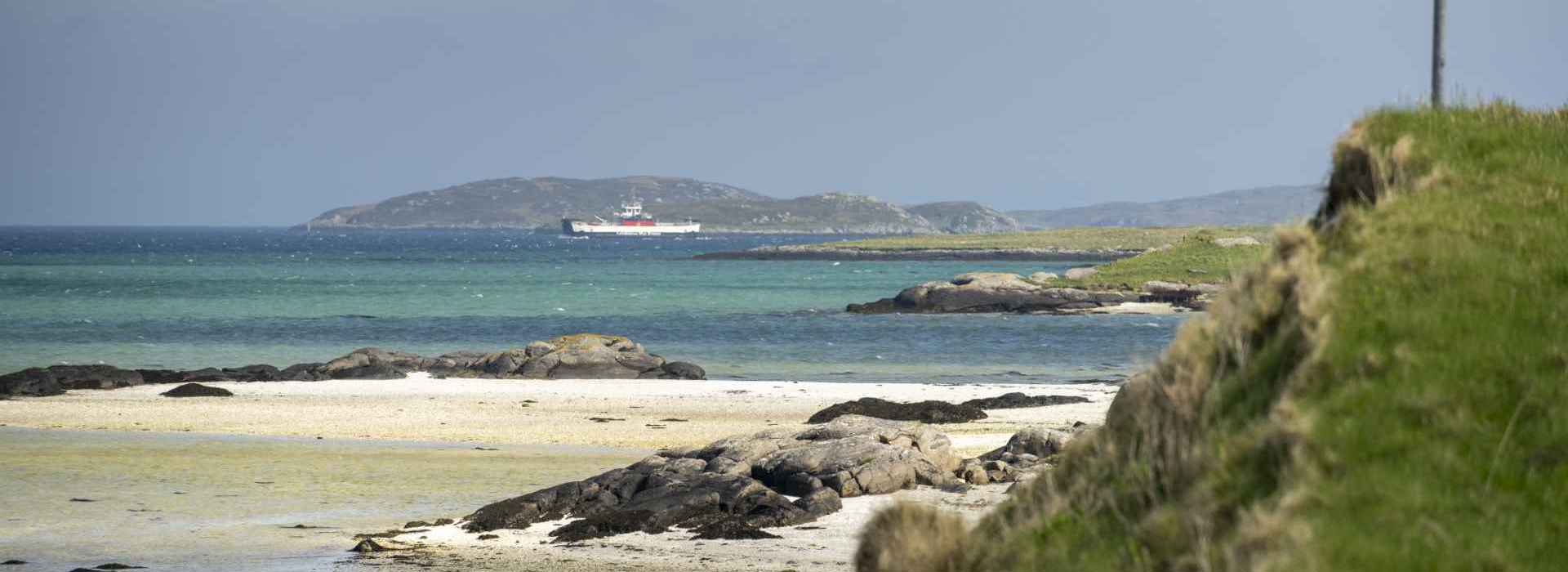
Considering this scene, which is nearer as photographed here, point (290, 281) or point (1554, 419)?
point (1554, 419)

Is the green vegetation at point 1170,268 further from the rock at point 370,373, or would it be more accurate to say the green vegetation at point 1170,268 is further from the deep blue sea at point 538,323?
the rock at point 370,373

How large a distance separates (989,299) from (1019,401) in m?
41.9

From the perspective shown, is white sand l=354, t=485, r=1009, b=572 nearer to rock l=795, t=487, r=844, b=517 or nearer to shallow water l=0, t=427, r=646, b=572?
rock l=795, t=487, r=844, b=517

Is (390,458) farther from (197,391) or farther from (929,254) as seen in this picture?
(929,254)

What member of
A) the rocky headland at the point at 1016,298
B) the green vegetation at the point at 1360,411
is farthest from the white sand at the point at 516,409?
the rocky headland at the point at 1016,298

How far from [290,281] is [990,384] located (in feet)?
260

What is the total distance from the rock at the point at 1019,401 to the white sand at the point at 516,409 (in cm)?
49

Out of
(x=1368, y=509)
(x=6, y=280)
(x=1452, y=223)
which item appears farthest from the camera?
(x=6, y=280)

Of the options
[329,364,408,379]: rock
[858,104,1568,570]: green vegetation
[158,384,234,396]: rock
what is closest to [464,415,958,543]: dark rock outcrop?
[858,104,1568,570]: green vegetation

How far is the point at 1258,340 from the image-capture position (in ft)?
26.0

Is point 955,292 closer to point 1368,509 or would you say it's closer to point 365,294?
point 365,294

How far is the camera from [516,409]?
3425cm

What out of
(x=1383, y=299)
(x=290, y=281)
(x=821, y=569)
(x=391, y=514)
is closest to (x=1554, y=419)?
(x=1383, y=299)

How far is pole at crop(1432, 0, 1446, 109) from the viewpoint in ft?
38.4
